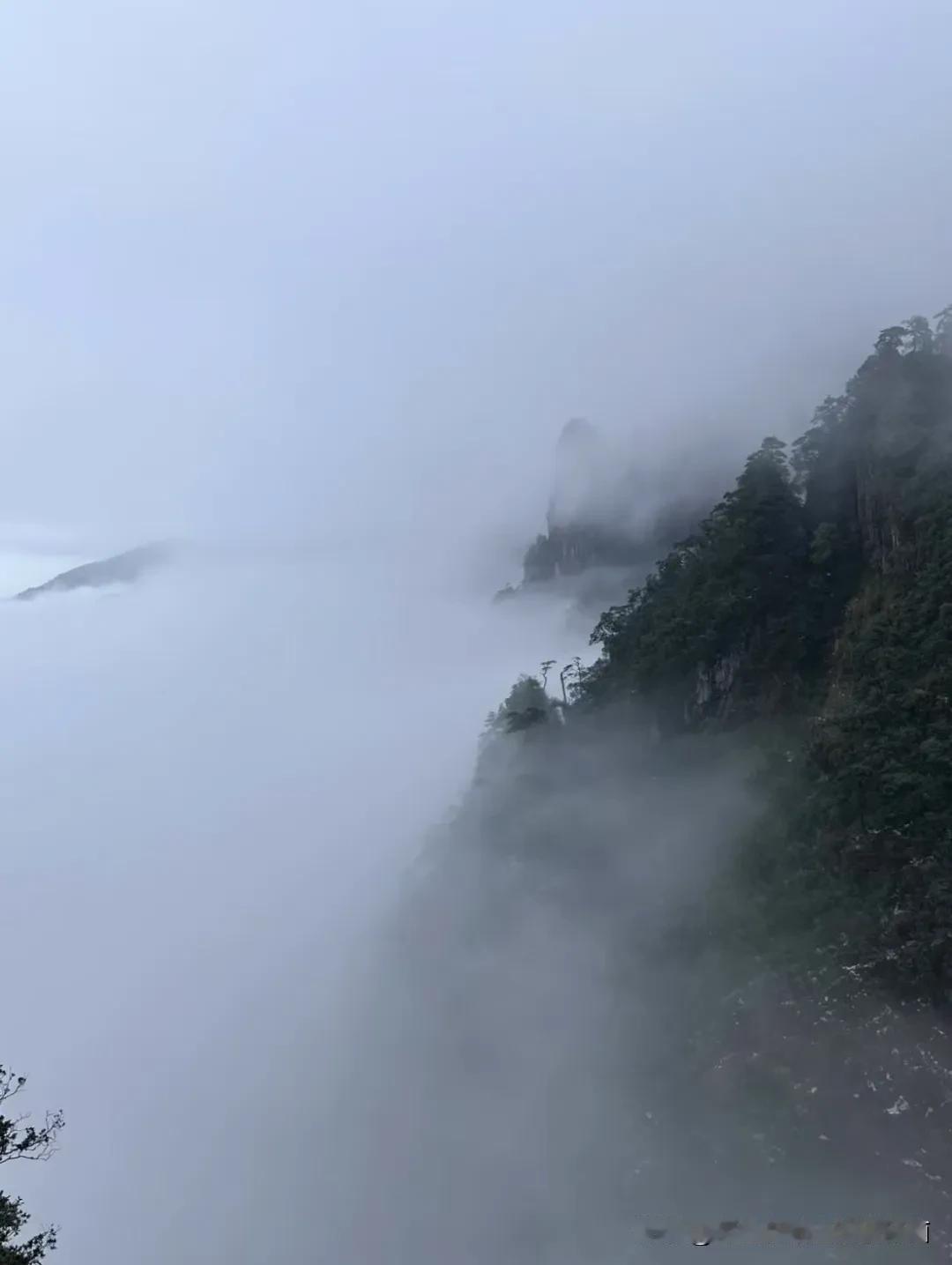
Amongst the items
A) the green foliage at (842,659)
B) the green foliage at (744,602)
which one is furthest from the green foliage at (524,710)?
the green foliage at (744,602)

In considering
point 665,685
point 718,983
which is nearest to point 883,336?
point 665,685

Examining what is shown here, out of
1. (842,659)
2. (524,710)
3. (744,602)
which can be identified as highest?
(744,602)

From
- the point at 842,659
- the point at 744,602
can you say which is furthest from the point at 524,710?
the point at 842,659

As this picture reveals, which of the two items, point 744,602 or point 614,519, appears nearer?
point 744,602

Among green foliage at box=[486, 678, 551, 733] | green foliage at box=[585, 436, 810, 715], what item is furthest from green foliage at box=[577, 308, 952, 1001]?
green foliage at box=[486, 678, 551, 733]

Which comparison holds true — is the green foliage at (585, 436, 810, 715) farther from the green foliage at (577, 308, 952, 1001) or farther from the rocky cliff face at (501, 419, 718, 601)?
the rocky cliff face at (501, 419, 718, 601)

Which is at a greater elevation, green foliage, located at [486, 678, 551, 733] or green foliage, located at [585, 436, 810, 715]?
green foliage, located at [585, 436, 810, 715]

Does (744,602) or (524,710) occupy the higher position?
(744,602)

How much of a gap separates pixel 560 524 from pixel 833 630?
→ 8418 centimetres

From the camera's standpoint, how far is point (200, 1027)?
9544 centimetres

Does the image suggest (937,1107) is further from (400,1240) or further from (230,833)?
(230,833)

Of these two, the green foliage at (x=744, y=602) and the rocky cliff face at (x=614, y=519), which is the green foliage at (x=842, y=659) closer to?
the green foliage at (x=744, y=602)

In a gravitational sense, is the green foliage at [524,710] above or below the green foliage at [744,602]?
below

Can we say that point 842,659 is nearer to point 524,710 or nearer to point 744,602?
point 744,602
